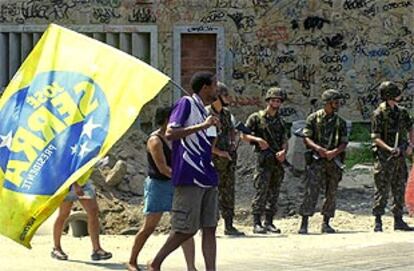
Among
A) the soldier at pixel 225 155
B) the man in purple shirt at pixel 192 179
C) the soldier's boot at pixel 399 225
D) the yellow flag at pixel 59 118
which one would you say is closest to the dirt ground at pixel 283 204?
the soldier's boot at pixel 399 225

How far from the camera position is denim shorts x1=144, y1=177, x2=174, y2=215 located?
9523mm

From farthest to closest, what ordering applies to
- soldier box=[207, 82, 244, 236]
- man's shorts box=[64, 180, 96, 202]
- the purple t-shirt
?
soldier box=[207, 82, 244, 236]
man's shorts box=[64, 180, 96, 202]
the purple t-shirt


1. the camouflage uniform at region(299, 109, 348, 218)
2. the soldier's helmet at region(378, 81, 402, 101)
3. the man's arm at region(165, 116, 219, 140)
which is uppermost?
the man's arm at region(165, 116, 219, 140)

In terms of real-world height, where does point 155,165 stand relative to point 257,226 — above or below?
above

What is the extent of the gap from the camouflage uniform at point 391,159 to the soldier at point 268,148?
1153 mm

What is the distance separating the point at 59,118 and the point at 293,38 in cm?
1352

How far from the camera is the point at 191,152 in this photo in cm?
865

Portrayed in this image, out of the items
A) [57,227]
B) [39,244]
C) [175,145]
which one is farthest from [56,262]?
[175,145]

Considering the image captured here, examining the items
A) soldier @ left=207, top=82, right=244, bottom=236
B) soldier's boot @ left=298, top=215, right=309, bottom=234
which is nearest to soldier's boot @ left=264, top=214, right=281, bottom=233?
soldier's boot @ left=298, top=215, right=309, bottom=234

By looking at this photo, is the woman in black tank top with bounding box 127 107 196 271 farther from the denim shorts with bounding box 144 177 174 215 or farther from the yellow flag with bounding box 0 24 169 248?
the yellow flag with bounding box 0 24 169 248

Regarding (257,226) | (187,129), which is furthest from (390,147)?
(187,129)

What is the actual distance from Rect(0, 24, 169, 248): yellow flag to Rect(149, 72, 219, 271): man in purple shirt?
0.42 metres

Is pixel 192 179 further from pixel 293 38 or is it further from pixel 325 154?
pixel 293 38

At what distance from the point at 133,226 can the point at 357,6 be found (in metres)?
9.48
